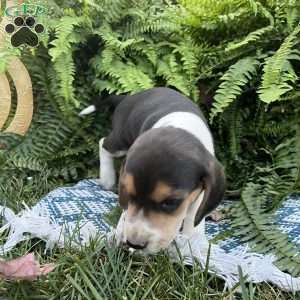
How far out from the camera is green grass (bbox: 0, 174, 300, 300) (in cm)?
303

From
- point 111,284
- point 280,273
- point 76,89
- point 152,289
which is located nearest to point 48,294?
point 111,284

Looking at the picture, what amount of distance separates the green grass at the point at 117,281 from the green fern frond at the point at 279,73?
5.87 feet

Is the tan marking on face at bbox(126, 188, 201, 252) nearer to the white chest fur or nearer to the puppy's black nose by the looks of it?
the puppy's black nose

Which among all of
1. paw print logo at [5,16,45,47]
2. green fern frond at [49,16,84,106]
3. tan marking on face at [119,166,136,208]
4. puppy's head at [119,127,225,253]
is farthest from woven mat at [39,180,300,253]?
paw print logo at [5,16,45,47]

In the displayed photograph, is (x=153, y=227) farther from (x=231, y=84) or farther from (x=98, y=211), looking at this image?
(x=231, y=84)

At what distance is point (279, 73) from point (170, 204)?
197cm

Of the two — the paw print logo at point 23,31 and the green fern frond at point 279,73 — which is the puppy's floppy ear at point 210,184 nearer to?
the green fern frond at point 279,73

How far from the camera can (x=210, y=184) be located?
347 cm

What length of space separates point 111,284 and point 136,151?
86cm

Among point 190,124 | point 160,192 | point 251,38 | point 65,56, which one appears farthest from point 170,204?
point 65,56

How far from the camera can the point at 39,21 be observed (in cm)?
526

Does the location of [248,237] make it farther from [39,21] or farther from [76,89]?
[39,21]

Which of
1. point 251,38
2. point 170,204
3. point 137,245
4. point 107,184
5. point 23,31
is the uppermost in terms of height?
point 251,38

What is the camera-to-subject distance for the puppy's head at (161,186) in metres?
3.22
